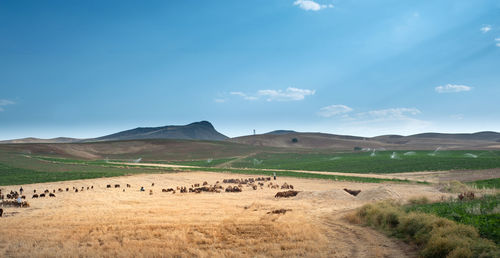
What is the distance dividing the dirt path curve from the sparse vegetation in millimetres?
602

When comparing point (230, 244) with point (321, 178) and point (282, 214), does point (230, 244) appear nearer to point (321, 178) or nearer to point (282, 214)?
point (282, 214)

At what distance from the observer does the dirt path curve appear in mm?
12398

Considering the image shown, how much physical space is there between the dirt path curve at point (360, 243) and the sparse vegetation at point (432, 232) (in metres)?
0.60

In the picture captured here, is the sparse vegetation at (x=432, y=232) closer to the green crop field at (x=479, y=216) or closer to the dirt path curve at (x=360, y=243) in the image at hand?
the green crop field at (x=479, y=216)

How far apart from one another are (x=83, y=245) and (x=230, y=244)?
580cm

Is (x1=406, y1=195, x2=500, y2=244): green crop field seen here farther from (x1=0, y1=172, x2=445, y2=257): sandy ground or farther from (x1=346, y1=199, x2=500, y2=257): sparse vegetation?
(x1=0, y1=172, x2=445, y2=257): sandy ground

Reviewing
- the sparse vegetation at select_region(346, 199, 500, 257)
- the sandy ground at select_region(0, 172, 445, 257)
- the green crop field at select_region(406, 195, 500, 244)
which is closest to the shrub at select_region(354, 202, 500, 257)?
the sparse vegetation at select_region(346, 199, 500, 257)

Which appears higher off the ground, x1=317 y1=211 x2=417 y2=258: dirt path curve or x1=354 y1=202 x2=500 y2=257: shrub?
x1=354 y1=202 x2=500 y2=257: shrub

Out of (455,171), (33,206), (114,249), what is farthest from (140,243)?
(455,171)

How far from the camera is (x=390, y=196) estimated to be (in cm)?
2669

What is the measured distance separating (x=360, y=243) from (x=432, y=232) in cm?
268

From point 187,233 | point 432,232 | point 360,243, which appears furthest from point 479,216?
point 187,233

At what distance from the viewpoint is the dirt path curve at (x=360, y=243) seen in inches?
488

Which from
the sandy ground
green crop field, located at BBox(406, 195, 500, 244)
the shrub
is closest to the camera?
the shrub
